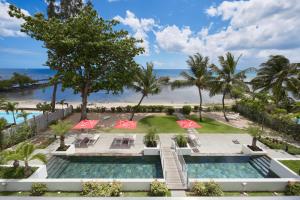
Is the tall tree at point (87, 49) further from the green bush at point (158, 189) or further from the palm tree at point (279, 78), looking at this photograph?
the palm tree at point (279, 78)

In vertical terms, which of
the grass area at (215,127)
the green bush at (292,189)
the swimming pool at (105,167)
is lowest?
the swimming pool at (105,167)

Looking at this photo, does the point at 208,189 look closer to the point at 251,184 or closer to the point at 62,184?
the point at 251,184

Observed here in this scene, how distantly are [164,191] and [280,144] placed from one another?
38.9 feet

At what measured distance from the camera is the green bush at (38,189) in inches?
389

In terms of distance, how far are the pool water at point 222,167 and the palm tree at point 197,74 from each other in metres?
9.71

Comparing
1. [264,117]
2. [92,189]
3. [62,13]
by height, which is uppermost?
[62,13]

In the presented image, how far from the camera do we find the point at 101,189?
9.63m

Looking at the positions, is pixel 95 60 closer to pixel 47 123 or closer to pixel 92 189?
pixel 47 123

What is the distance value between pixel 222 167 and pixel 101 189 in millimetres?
7822

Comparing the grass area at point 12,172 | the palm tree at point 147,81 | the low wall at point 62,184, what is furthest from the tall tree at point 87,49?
the low wall at point 62,184

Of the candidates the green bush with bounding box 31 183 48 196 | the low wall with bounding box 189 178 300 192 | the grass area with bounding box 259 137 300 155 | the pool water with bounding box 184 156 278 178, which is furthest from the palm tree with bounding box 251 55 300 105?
the green bush with bounding box 31 183 48 196

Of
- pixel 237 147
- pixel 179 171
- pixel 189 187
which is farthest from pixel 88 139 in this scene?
pixel 237 147

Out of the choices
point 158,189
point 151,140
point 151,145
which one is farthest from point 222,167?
point 158,189

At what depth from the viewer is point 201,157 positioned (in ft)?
48.0
